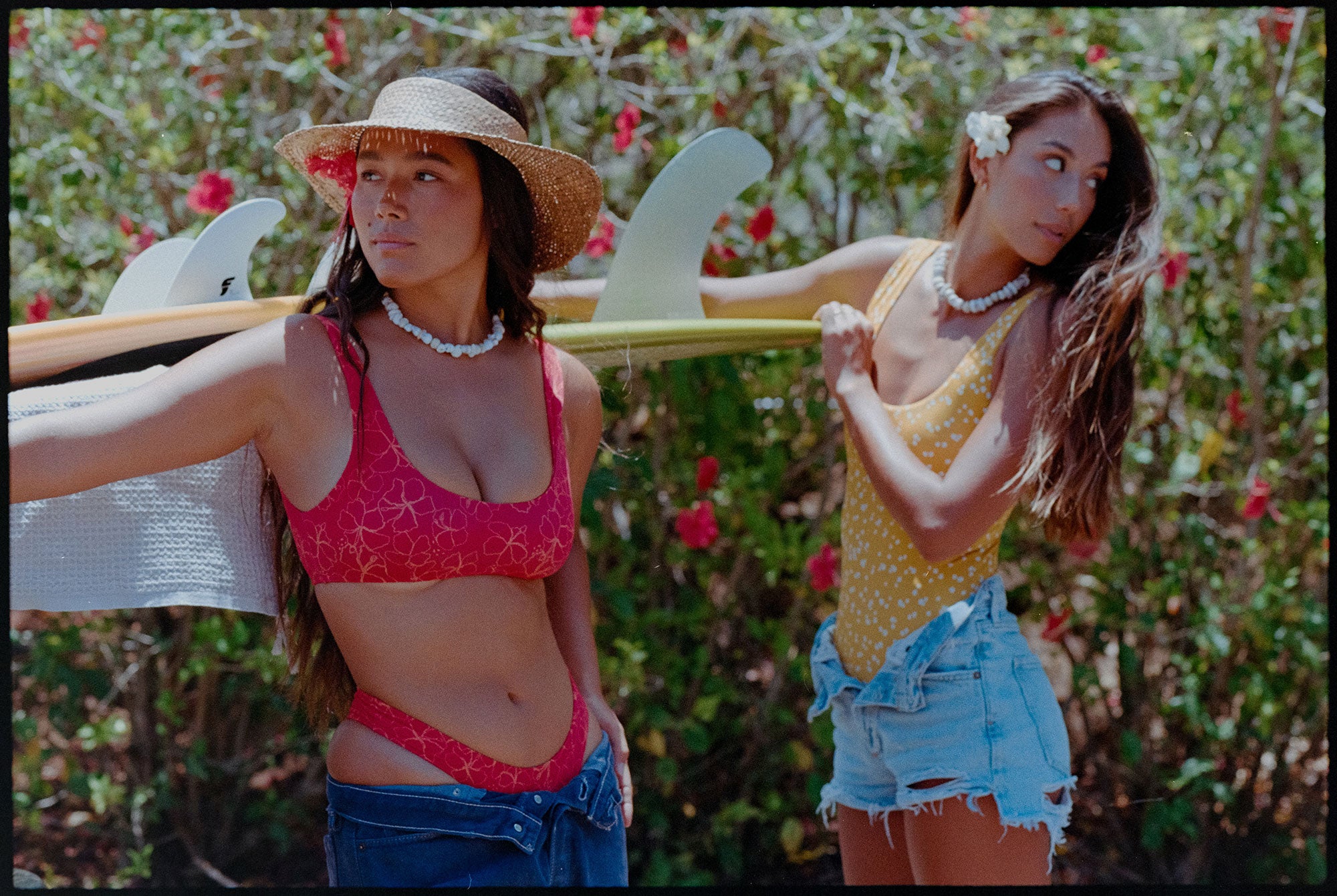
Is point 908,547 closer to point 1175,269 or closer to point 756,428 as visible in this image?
point 756,428

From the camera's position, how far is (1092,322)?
6.24ft

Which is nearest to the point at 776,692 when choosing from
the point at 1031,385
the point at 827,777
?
the point at 827,777

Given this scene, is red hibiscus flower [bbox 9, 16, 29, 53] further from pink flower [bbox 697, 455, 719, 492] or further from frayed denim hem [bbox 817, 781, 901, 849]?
frayed denim hem [bbox 817, 781, 901, 849]

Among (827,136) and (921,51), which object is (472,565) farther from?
(921,51)

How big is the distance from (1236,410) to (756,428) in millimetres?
1318

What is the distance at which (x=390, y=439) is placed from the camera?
1538mm

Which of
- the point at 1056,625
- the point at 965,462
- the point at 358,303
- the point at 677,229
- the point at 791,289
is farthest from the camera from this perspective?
the point at 1056,625

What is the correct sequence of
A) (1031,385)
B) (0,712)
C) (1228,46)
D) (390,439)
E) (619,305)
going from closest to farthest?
(390,439)
(0,712)
(1031,385)
(619,305)
(1228,46)

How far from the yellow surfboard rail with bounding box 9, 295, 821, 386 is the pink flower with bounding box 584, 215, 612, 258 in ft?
2.85

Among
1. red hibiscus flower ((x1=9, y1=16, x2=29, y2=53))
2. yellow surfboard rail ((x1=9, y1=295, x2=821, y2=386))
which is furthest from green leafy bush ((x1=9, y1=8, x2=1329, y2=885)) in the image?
yellow surfboard rail ((x1=9, y1=295, x2=821, y2=386))

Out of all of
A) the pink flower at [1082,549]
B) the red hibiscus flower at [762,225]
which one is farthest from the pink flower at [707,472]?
the pink flower at [1082,549]

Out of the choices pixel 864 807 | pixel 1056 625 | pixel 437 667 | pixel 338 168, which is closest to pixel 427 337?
pixel 338 168

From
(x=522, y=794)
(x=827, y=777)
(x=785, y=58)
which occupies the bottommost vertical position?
(x=827, y=777)

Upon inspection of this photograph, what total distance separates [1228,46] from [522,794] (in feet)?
9.06
